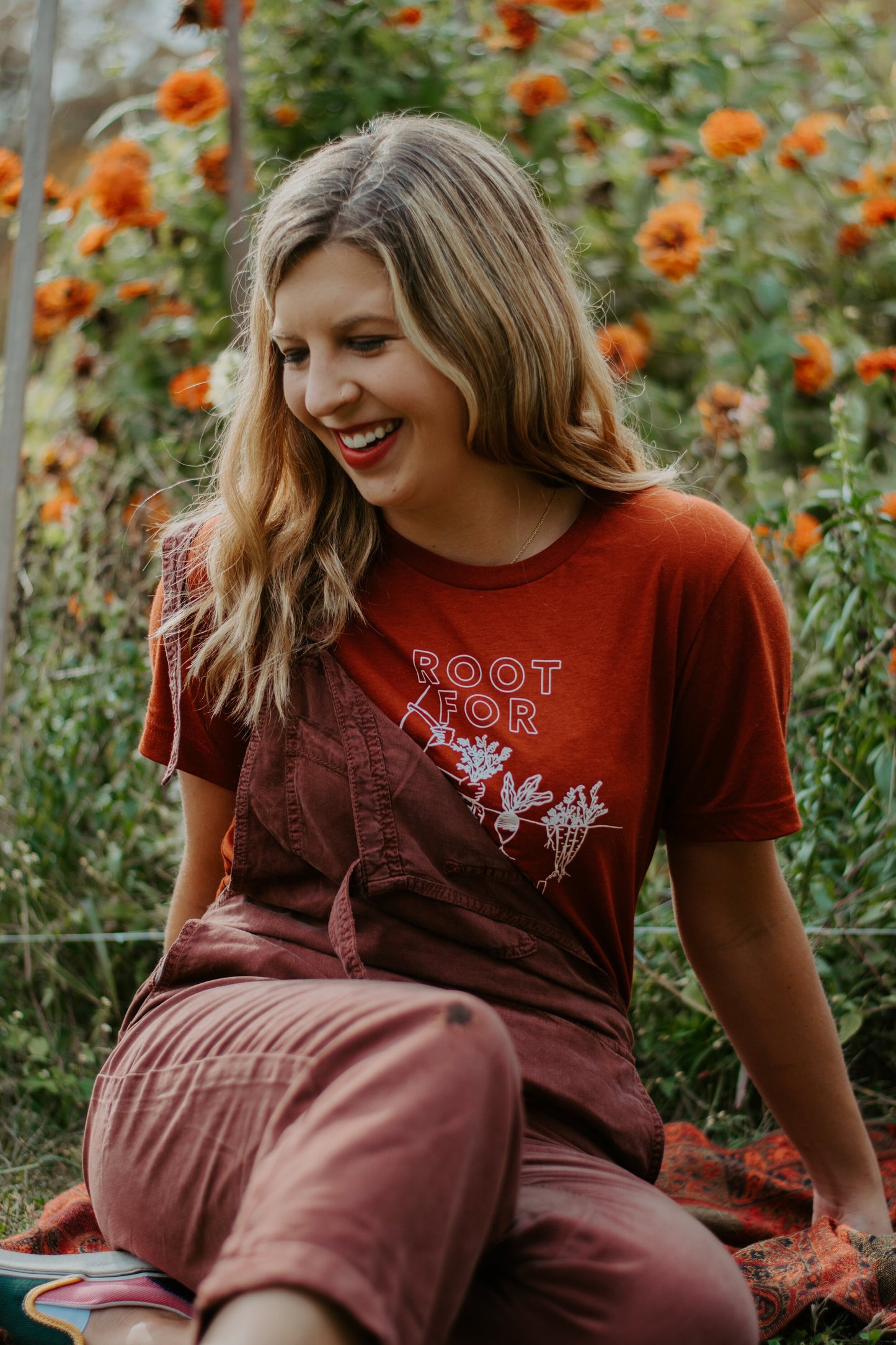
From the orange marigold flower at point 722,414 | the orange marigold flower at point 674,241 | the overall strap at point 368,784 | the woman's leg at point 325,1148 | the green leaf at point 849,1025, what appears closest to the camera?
the woman's leg at point 325,1148

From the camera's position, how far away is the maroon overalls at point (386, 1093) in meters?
1.02

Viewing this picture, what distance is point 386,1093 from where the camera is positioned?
106 cm

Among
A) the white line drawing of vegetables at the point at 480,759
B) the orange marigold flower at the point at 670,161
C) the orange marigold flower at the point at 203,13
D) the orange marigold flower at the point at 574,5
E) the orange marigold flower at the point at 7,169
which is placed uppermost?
the orange marigold flower at the point at 574,5

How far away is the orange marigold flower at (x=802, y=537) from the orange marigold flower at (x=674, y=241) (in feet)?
2.70

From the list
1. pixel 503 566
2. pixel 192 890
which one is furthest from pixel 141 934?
pixel 503 566

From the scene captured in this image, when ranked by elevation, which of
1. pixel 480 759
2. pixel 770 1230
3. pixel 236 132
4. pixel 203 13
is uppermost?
pixel 203 13

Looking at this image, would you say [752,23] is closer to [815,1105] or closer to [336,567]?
[336,567]

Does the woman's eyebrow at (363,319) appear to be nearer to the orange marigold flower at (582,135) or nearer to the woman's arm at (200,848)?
the woman's arm at (200,848)

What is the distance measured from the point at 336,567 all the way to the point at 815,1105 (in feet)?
3.11

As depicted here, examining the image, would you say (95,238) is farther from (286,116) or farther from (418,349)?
(418,349)

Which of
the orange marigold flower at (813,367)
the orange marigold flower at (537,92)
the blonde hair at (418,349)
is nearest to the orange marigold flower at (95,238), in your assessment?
the orange marigold flower at (537,92)

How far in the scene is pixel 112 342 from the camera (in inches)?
129

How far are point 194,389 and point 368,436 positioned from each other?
1.45 meters

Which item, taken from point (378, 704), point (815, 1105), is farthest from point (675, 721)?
point (815, 1105)
